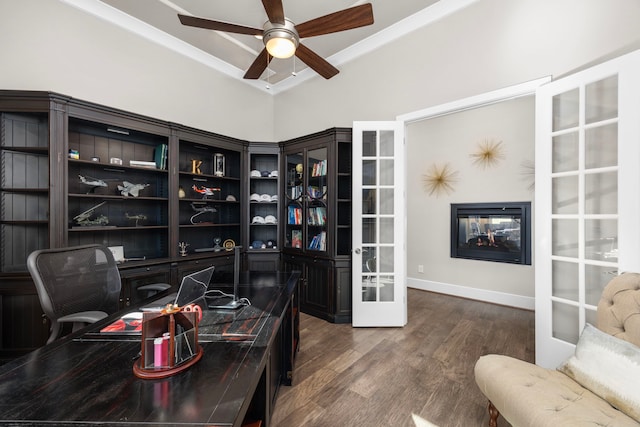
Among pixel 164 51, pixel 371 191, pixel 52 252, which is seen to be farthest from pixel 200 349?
pixel 164 51

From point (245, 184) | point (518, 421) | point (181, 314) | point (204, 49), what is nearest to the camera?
point (181, 314)

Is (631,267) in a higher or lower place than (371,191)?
lower

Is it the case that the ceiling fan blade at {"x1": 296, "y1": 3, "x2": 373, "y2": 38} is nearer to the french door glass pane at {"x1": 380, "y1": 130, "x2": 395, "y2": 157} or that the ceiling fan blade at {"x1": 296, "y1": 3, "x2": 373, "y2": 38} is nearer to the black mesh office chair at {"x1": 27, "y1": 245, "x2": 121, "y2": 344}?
the french door glass pane at {"x1": 380, "y1": 130, "x2": 395, "y2": 157}

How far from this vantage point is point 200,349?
110 cm

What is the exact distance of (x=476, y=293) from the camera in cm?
423

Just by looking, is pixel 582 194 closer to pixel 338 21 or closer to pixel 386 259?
pixel 386 259

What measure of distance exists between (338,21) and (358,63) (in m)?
1.79

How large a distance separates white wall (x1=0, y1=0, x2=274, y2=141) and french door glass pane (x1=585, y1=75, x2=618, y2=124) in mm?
3976

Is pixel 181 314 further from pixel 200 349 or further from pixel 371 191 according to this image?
pixel 371 191

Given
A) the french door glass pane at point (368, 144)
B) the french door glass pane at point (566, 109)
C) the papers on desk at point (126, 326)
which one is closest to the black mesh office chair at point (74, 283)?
the papers on desk at point (126, 326)

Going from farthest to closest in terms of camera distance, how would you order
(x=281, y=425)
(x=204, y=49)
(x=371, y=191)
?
(x=204, y=49) < (x=371, y=191) < (x=281, y=425)

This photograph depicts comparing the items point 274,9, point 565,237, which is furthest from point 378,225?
point 274,9

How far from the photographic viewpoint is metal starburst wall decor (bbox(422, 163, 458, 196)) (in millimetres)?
4555

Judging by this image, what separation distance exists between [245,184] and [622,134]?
375 cm
